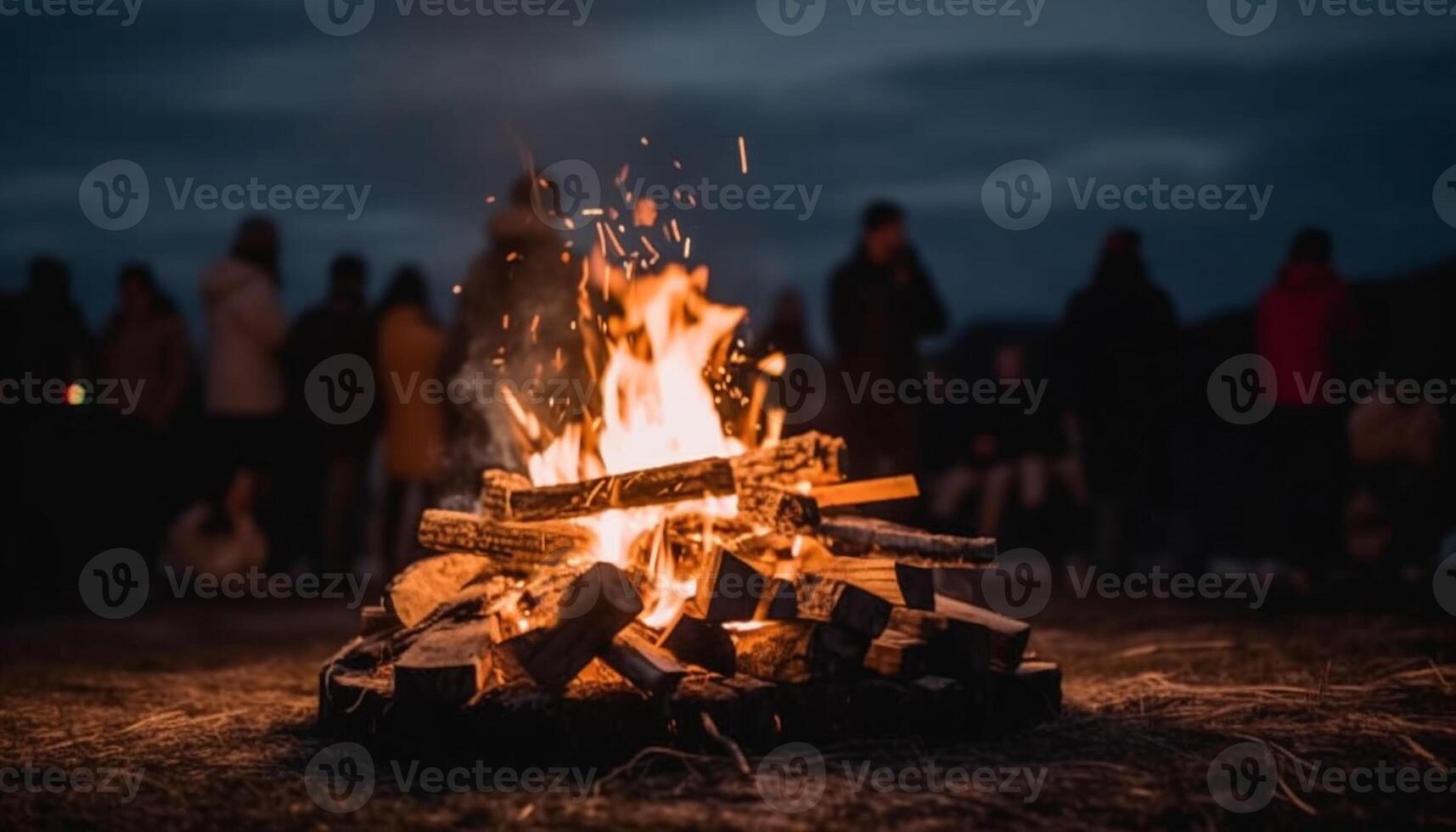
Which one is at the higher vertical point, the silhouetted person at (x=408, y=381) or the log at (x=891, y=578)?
the silhouetted person at (x=408, y=381)

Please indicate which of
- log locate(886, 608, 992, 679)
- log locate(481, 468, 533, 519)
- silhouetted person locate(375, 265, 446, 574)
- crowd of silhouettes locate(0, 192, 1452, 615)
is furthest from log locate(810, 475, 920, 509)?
silhouetted person locate(375, 265, 446, 574)

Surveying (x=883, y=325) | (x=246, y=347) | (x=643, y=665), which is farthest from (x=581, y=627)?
(x=246, y=347)

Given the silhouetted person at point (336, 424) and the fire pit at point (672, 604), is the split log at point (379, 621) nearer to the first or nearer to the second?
the fire pit at point (672, 604)

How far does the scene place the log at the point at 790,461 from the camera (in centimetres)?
623

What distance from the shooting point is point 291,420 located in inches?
460

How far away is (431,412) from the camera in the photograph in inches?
460

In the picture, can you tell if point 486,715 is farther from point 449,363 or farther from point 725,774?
point 449,363

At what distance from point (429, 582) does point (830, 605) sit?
6.29 ft

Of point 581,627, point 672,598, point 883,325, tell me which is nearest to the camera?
point 581,627

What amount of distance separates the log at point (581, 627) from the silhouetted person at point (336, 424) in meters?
6.46

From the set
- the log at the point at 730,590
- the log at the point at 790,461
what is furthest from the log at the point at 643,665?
the log at the point at 790,461

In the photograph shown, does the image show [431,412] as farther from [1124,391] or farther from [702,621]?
[702,621]

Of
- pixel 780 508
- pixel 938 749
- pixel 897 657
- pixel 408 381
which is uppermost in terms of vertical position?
pixel 408 381

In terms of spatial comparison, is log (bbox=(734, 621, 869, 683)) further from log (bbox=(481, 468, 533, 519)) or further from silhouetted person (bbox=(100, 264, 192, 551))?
silhouetted person (bbox=(100, 264, 192, 551))
